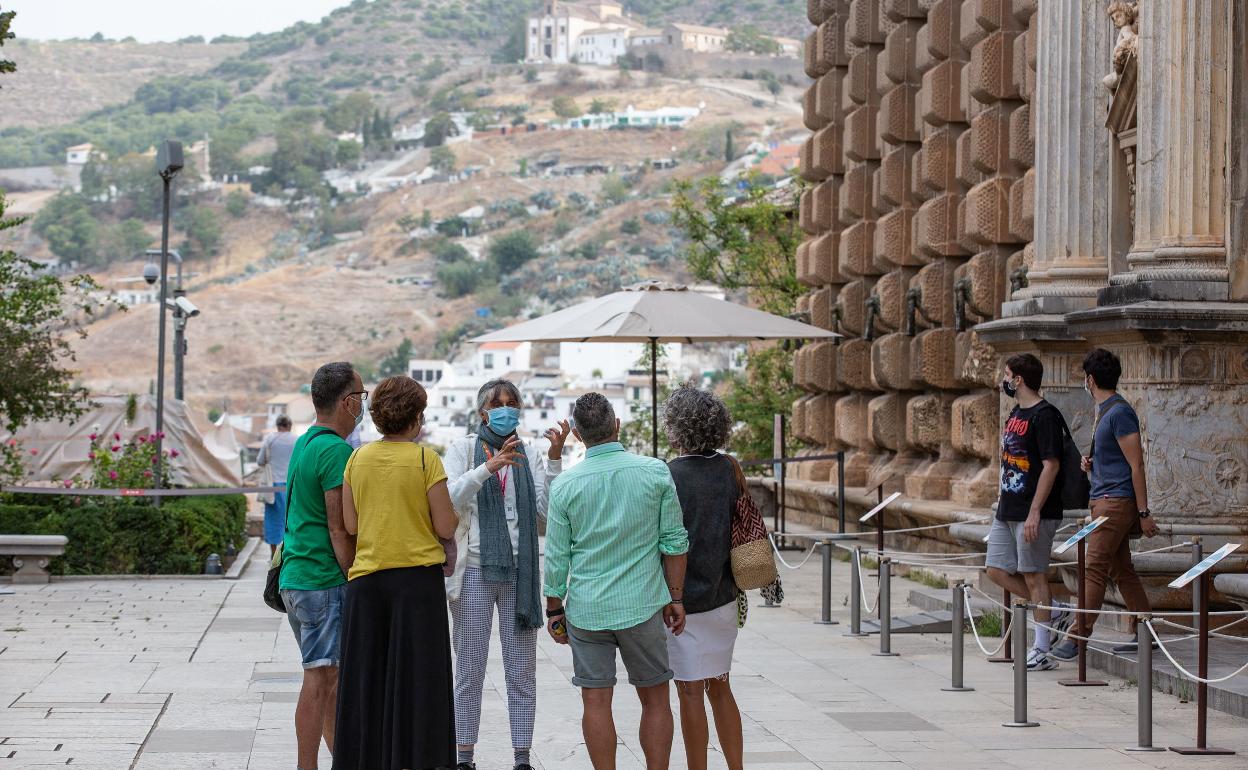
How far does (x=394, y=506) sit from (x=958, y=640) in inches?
175

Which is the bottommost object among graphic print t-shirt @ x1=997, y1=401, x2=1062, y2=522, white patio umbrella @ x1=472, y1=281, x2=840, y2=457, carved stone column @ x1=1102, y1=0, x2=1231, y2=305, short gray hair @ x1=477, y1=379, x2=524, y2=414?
graphic print t-shirt @ x1=997, y1=401, x2=1062, y2=522

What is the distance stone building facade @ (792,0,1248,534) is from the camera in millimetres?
11672

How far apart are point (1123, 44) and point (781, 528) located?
11.1m

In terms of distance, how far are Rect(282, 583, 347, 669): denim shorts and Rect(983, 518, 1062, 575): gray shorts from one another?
4617mm

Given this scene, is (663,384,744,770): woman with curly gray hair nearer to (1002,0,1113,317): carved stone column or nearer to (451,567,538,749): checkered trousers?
(451,567,538,749): checkered trousers

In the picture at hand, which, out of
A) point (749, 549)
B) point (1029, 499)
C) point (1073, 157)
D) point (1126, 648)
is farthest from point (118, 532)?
point (749, 549)

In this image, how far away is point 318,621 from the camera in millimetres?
8102

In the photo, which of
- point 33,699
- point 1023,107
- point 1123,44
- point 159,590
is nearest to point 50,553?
point 159,590

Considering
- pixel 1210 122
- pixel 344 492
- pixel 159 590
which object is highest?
pixel 1210 122

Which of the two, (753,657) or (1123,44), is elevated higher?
(1123,44)

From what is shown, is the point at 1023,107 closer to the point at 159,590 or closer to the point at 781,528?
the point at 781,528

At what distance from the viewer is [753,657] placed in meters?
12.9

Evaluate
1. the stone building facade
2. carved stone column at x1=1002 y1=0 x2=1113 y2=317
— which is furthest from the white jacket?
carved stone column at x1=1002 y1=0 x2=1113 y2=317

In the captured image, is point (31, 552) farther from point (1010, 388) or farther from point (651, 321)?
point (1010, 388)
